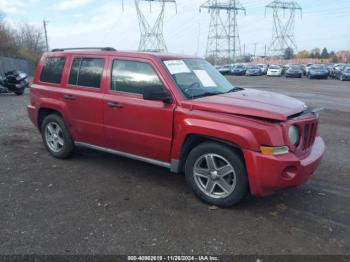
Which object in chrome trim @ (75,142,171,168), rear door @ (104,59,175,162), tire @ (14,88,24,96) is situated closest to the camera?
rear door @ (104,59,175,162)

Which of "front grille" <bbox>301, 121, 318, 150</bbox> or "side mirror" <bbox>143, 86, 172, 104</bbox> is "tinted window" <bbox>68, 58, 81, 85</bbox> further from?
"front grille" <bbox>301, 121, 318, 150</bbox>

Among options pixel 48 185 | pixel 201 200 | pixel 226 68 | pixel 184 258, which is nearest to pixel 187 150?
pixel 201 200

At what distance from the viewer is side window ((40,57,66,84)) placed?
6031 mm

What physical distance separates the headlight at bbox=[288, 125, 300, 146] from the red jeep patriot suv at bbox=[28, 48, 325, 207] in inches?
0.4

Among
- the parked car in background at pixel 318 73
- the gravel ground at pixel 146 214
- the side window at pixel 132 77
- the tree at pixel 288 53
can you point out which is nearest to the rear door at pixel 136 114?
the side window at pixel 132 77

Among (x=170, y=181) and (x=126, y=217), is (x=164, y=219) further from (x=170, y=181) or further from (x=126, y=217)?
(x=170, y=181)

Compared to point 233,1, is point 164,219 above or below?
below

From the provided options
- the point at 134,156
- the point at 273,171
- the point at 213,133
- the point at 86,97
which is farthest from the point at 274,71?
the point at 273,171

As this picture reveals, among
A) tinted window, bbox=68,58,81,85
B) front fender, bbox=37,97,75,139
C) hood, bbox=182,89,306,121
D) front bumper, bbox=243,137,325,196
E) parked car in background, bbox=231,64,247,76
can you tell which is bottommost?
parked car in background, bbox=231,64,247,76

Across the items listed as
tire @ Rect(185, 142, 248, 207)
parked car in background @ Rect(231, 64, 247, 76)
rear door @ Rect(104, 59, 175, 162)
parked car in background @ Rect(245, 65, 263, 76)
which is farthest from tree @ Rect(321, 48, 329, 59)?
tire @ Rect(185, 142, 248, 207)

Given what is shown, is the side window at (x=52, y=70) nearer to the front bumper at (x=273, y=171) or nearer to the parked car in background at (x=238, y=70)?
the front bumper at (x=273, y=171)

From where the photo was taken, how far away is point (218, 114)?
14.0 feet

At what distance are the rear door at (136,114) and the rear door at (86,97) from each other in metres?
0.19

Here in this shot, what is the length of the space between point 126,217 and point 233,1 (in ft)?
223
